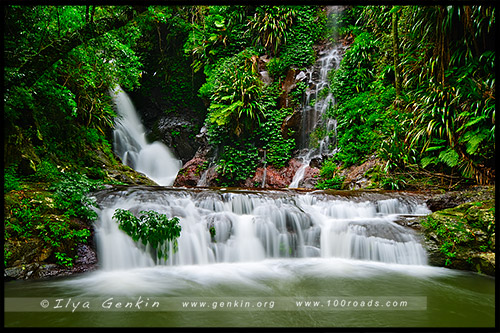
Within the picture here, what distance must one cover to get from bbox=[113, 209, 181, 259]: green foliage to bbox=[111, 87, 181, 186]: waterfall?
7.36 m

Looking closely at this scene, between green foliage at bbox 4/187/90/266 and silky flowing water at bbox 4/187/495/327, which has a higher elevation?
green foliage at bbox 4/187/90/266

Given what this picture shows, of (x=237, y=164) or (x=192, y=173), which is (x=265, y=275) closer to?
(x=237, y=164)

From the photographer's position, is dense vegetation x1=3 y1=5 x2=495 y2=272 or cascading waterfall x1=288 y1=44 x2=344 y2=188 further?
cascading waterfall x1=288 y1=44 x2=344 y2=188

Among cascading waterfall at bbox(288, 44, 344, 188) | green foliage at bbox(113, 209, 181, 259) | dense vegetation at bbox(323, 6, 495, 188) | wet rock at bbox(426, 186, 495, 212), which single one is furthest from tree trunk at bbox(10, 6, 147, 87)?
cascading waterfall at bbox(288, 44, 344, 188)

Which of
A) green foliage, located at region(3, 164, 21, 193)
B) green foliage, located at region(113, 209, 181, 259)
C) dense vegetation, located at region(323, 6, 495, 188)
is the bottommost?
Result: green foliage, located at region(113, 209, 181, 259)

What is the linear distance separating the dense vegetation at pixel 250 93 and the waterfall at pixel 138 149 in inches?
38.8

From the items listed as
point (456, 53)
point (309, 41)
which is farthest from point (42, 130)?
point (309, 41)

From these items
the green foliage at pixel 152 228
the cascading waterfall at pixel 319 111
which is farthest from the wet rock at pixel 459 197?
the cascading waterfall at pixel 319 111

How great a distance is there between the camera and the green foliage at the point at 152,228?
349 centimetres

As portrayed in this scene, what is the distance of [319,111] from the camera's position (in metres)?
10.2

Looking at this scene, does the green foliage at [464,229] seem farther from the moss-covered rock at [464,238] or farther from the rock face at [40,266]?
the rock face at [40,266]

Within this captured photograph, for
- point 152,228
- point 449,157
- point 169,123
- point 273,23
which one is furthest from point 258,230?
point 169,123

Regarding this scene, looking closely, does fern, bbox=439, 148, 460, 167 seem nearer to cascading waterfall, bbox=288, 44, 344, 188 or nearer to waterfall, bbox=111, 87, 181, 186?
cascading waterfall, bbox=288, 44, 344, 188

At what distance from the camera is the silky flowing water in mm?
1795
